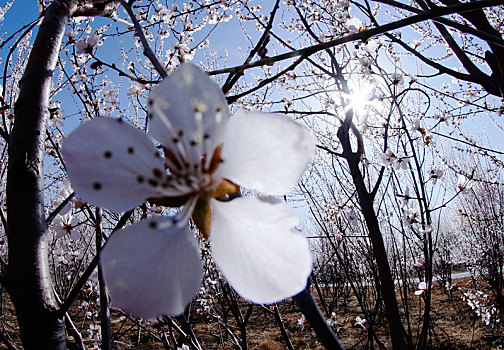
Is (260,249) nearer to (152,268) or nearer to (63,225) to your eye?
(152,268)

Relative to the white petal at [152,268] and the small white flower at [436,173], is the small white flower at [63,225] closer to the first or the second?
the white petal at [152,268]

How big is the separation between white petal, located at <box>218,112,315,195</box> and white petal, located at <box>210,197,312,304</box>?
30mm

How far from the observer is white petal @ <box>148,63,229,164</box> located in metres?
0.42

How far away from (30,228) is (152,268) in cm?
41

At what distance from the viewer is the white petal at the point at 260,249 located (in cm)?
38

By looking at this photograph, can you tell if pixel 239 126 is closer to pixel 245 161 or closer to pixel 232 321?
pixel 245 161

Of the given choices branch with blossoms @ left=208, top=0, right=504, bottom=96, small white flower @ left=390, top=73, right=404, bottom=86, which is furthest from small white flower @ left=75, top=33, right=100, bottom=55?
small white flower @ left=390, top=73, right=404, bottom=86

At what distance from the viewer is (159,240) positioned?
1.35ft

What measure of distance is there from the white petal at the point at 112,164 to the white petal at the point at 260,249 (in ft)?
0.34

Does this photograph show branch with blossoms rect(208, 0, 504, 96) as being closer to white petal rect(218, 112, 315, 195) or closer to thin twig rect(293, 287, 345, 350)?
white petal rect(218, 112, 315, 195)

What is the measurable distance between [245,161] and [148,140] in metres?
0.13

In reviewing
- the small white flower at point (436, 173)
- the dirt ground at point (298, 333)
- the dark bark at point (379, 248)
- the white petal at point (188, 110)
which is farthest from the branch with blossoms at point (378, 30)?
the dirt ground at point (298, 333)

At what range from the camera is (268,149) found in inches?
17.3

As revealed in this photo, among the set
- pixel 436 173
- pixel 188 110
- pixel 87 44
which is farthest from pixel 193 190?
pixel 436 173
